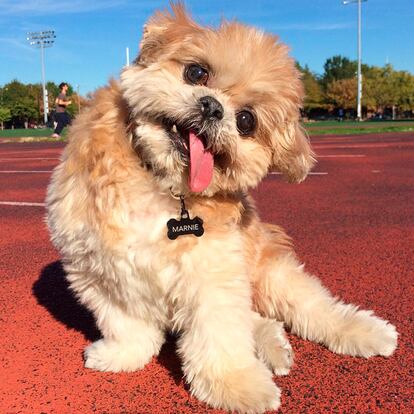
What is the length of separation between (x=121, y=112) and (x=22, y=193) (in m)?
6.86

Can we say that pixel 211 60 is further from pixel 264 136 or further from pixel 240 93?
pixel 264 136

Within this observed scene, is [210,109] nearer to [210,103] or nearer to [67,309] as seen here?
[210,103]

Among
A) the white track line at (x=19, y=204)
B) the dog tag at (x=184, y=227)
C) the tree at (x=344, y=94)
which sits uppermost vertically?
the tree at (x=344, y=94)

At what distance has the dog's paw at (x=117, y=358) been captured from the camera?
2.86 meters

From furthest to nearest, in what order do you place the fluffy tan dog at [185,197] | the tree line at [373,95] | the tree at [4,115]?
the tree at [4,115] → the tree line at [373,95] → the fluffy tan dog at [185,197]

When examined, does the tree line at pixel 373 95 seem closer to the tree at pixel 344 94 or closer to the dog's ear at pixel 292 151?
the tree at pixel 344 94

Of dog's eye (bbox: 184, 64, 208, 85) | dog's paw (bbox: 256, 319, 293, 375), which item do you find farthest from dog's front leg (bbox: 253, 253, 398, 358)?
dog's eye (bbox: 184, 64, 208, 85)

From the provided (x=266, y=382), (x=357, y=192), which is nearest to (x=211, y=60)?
(x=266, y=382)

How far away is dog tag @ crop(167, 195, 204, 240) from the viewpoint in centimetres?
257

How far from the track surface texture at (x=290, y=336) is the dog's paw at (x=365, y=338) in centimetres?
7

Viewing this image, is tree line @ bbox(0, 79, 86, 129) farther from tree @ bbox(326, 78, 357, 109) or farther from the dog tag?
the dog tag

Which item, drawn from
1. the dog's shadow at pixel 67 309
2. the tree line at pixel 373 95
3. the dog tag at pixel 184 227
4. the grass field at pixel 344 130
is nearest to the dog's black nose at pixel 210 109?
the dog tag at pixel 184 227

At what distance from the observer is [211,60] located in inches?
105

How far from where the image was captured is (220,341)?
2.53m
